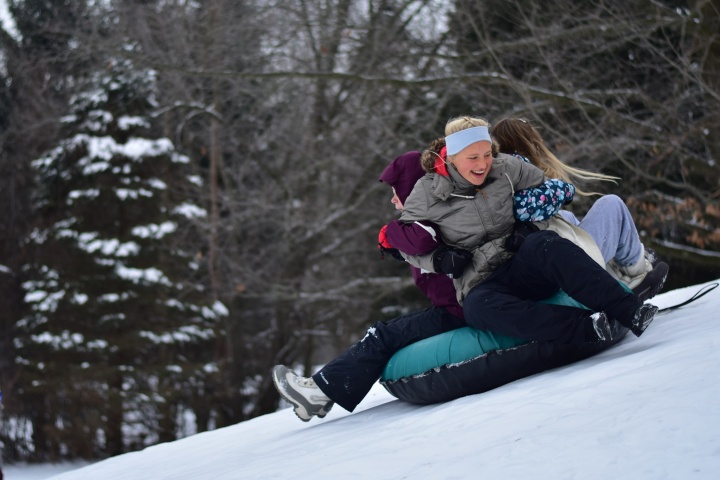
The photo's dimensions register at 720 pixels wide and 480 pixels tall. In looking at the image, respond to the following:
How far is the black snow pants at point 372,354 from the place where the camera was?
173 inches

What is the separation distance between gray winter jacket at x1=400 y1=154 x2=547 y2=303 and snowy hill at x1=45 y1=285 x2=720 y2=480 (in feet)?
2.09

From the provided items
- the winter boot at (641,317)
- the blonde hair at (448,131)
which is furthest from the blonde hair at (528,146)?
the winter boot at (641,317)

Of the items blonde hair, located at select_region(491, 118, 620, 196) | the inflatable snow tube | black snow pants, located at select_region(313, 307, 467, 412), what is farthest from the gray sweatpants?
black snow pants, located at select_region(313, 307, 467, 412)

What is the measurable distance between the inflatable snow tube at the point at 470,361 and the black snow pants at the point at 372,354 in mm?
78

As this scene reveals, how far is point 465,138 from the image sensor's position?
13.4 ft

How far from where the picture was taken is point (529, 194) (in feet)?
13.5

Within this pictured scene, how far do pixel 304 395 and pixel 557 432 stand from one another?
2.03m

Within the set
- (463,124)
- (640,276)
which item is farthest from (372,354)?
(640,276)

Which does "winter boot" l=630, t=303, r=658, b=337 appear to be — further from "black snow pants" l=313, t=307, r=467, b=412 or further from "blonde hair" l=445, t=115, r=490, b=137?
"blonde hair" l=445, t=115, r=490, b=137

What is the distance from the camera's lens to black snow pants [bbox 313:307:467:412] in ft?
14.4

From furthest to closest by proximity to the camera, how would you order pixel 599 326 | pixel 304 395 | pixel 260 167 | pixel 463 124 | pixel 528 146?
pixel 260 167 < pixel 528 146 < pixel 304 395 < pixel 463 124 < pixel 599 326

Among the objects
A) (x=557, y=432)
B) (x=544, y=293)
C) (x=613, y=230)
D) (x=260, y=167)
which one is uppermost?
(x=260, y=167)

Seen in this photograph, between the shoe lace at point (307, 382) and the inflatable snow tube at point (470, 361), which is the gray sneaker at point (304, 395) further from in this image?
the inflatable snow tube at point (470, 361)

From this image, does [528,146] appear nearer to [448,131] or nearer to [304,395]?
[448,131]
